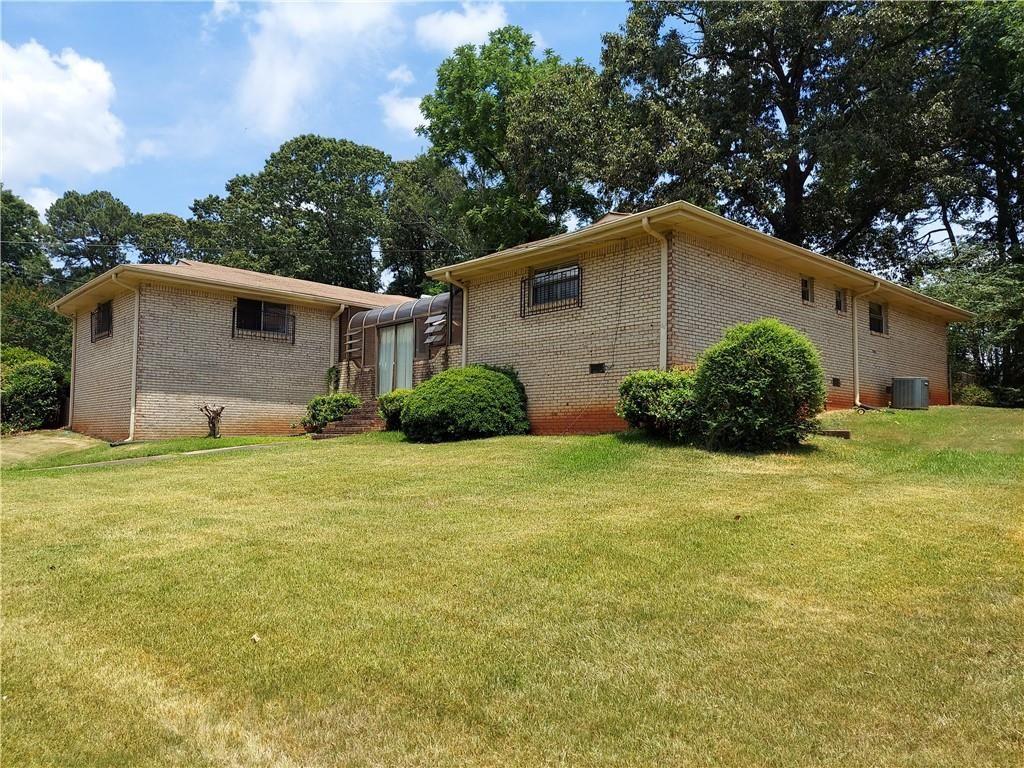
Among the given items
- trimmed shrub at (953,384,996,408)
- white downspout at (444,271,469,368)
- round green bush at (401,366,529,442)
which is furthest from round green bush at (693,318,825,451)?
trimmed shrub at (953,384,996,408)

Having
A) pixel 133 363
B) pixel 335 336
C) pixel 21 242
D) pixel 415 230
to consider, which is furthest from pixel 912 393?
pixel 21 242

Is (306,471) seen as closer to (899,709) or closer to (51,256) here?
(899,709)

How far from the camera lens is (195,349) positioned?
16.9 meters

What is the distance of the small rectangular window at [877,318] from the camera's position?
53.8ft

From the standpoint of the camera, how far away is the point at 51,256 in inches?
1902

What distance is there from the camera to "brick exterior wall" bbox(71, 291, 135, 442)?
655 inches

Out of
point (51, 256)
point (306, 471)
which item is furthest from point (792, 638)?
point (51, 256)

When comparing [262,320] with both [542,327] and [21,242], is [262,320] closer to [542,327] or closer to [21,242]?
[542,327]

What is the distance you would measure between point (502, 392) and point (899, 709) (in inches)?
416

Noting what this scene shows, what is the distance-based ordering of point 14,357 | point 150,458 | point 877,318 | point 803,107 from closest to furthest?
1. point 150,458
2. point 877,318
3. point 14,357
4. point 803,107

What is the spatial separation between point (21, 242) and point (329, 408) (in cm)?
4318

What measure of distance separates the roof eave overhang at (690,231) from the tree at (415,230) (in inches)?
A: 849

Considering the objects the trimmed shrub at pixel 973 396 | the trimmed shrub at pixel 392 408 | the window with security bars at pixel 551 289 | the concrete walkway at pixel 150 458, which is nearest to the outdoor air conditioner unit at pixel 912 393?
the trimmed shrub at pixel 973 396

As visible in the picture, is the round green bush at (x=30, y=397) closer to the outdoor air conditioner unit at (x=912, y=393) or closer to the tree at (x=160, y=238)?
the outdoor air conditioner unit at (x=912, y=393)
